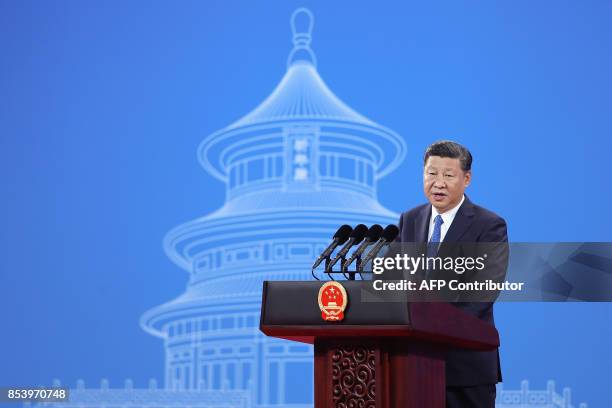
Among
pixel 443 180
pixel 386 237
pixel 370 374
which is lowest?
pixel 370 374

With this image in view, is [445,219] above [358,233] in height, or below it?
above

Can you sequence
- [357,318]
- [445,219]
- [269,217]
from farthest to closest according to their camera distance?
[269,217] < [445,219] < [357,318]

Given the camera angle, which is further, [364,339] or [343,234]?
[343,234]

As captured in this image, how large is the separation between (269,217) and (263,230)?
209 mm

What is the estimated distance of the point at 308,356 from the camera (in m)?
6.86

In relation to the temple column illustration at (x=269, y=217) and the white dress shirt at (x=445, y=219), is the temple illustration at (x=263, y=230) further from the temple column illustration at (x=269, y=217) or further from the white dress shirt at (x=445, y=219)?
the white dress shirt at (x=445, y=219)

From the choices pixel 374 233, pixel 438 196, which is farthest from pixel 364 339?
pixel 438 196

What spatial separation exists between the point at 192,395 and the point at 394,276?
455 centimetres

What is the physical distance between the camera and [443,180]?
8.55ft

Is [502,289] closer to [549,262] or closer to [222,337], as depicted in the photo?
[549,262]

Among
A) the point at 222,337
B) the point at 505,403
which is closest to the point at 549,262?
the point at 505,403

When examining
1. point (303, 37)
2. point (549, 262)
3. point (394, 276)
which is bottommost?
point (394, 276)

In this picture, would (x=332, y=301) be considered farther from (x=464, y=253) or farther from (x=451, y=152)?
(x=451, y=152)

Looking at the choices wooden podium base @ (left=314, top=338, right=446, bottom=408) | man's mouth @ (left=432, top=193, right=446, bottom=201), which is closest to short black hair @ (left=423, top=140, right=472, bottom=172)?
man's mouth @ (left=432, top=193, right=446, bottom=201)
